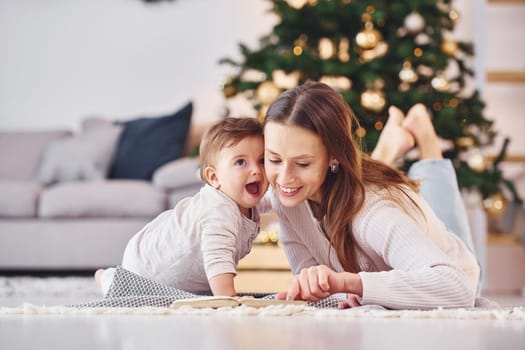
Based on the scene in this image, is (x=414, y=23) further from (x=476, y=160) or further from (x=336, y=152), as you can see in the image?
(x=336, y=152)

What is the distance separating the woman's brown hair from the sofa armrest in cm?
216

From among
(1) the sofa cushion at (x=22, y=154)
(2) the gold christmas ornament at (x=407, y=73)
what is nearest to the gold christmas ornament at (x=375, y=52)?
(2) the gold christmas ornament at (x=407, y=73)

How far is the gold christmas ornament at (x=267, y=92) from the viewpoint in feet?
12.1

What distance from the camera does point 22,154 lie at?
176 inches

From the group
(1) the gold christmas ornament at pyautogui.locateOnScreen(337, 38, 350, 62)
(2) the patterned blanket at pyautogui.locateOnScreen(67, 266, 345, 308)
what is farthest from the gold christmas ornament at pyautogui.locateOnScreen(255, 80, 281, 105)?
(2) the patterned blanket at pyautogui.locateOnScreen(67, 266, 345, 308)

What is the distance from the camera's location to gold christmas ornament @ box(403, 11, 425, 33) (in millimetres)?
3840

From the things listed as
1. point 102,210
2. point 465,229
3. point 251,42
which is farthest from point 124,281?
point 251,42

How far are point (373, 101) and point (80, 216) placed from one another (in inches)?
55.5

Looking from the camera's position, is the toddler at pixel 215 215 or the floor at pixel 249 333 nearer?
the floor at pixel 249 333

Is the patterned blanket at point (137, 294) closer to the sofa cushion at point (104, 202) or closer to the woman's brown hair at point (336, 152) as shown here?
the woman's brown hair at point (336, 152)

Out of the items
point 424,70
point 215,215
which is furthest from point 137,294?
point 424,70

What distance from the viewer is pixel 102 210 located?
12.8 feet

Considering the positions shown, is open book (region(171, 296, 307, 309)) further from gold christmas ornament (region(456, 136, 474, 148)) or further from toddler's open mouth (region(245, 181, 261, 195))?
gold christmas ornament (region(456, 136, 474, 148))

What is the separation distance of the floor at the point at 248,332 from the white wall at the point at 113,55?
385 cm
